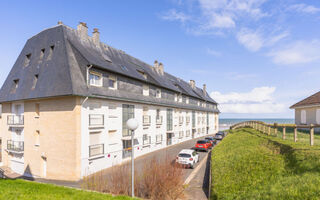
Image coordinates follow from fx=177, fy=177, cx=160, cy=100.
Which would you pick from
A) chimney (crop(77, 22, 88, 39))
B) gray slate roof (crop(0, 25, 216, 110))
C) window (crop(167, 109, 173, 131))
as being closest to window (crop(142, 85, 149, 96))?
gray slate roof (crop(0, 25, 216, 110))

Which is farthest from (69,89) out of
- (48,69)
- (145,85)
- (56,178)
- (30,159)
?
(145,85)

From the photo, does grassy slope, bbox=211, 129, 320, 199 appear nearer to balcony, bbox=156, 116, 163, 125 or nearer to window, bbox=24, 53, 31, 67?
balcony, bbox=156, 116, 163, 125

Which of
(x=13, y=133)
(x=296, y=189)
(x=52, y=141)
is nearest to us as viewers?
(x=296, y=189)

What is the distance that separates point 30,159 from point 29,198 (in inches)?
471

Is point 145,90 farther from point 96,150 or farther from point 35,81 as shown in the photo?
point 35,81

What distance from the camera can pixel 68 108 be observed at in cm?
1434

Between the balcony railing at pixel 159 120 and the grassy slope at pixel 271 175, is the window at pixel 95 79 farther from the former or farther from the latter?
the grassy slope at pixel 271 175

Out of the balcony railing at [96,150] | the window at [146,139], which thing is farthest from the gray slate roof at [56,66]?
the window at [146,139]

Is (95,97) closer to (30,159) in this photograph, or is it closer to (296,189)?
(30,159)

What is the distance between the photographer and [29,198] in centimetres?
690

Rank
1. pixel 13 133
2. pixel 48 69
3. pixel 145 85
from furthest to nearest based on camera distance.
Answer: pixel 145 85
pixel 13 133
pixel 48 69

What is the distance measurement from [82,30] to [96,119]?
402 inches

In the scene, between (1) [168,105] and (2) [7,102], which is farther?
(1) [168,105]

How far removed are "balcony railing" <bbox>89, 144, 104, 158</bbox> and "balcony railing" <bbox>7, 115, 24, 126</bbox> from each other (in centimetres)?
854
